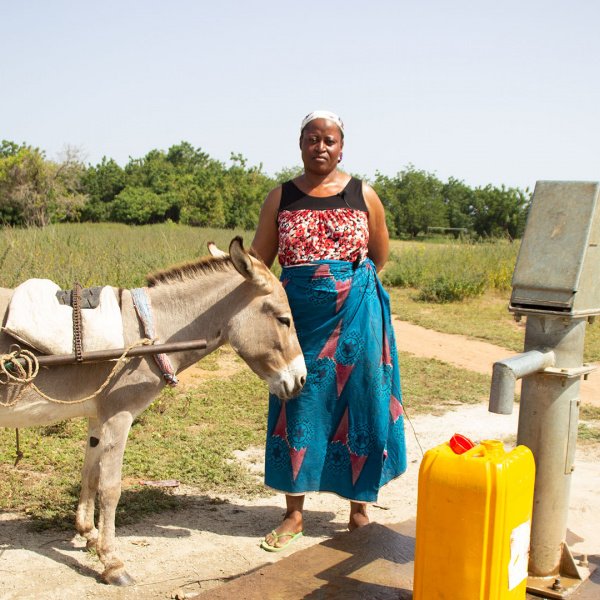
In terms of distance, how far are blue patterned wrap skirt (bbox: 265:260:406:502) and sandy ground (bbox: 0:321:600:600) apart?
0.47 m

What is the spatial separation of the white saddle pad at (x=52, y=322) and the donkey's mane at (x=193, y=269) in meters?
0.42

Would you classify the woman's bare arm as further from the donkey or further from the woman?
the donkey

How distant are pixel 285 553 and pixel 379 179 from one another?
54.2 m

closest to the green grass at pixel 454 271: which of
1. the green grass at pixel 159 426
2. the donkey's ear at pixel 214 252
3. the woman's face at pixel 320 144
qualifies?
the green grass at pixel 159 426

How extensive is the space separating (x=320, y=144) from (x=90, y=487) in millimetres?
2380

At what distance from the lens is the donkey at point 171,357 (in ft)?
9.91

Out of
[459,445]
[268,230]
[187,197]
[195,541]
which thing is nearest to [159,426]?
[195,541]

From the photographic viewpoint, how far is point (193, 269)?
3318 millimetres

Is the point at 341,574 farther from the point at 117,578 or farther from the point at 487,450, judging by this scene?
the point at 117,578

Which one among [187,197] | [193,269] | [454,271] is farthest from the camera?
[187,197]

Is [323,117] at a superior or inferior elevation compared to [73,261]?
superior

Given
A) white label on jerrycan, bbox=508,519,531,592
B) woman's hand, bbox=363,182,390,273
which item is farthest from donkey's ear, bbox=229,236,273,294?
white label on jerrycan, bbox=508,519,531,592

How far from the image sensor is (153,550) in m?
3.43

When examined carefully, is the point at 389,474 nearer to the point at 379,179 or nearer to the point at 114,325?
the point at 114,325
